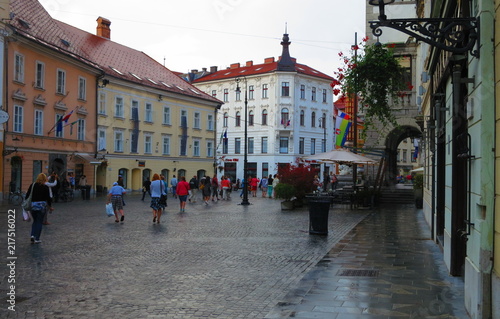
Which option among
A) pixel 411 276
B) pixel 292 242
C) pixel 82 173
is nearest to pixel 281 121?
pixel 82 173

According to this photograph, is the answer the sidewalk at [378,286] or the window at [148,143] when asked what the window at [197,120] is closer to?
the window at [148,143]

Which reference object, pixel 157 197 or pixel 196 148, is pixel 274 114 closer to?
pixel 196 148

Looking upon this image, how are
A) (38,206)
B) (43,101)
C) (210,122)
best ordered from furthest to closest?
(210,122)
(43,101)
(38,206)

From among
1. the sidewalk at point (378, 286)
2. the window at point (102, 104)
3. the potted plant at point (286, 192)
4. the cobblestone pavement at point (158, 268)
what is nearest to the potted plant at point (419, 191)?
the potted plant at point (286, 192)

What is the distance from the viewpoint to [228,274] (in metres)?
8.82

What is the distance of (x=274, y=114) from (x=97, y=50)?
27.1 m

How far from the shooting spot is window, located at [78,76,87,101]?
3666cm

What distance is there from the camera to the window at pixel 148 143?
150 ft

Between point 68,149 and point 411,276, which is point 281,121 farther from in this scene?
point 411,276

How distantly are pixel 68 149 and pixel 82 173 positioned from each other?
267 cm

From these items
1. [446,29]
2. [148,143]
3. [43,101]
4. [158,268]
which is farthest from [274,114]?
[446,29]

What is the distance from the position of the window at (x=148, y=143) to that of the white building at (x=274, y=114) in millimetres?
18125

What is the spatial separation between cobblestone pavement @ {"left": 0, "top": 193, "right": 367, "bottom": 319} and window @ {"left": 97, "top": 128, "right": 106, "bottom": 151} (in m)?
23.9

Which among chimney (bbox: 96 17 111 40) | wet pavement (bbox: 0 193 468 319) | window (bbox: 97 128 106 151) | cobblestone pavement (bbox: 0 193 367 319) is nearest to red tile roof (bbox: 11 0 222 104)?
chimney (bbox: 96 17 111 40)
